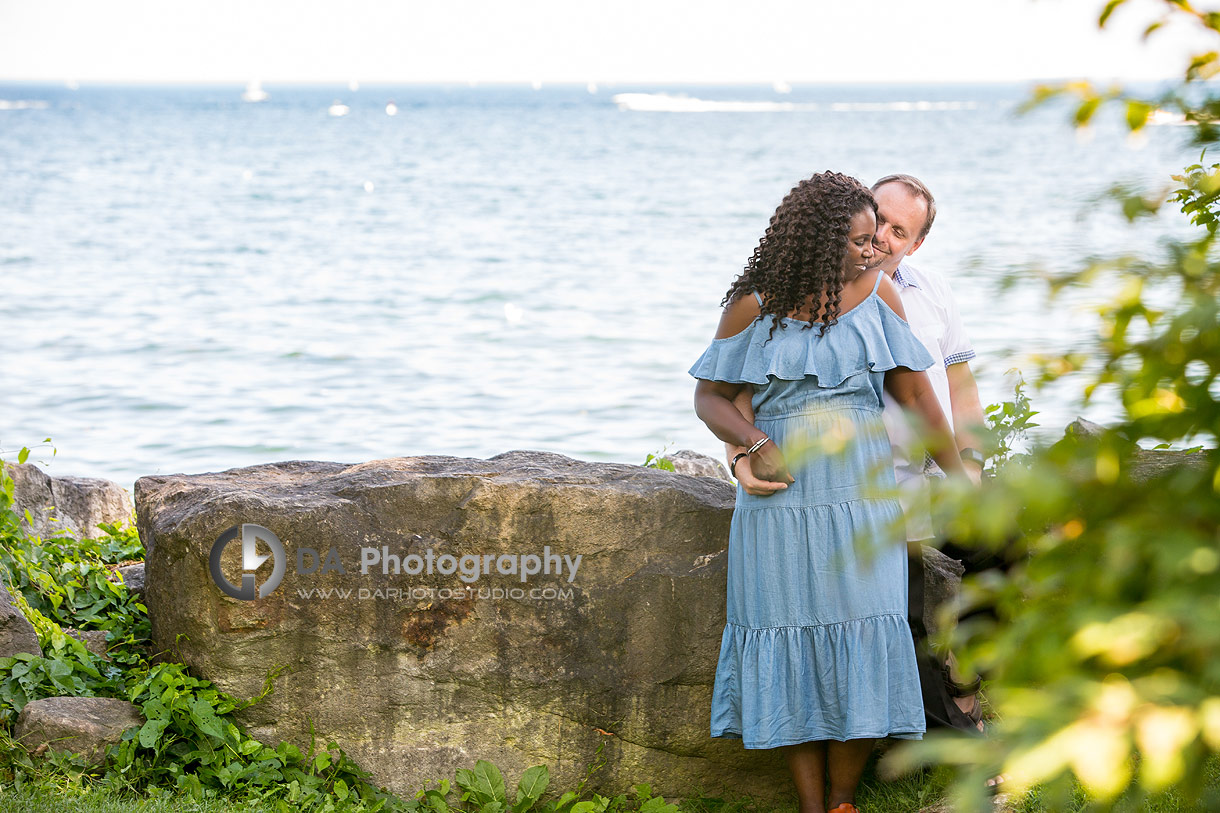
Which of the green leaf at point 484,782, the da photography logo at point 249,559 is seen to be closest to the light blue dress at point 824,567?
the green leaf at point 484,782

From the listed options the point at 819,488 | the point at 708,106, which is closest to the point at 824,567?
the point at 819,488

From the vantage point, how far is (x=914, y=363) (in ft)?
11.5

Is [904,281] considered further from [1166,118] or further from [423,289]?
[423,289]

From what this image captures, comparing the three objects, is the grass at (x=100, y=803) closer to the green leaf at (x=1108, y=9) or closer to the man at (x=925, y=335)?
the man at (x=925, y=335)

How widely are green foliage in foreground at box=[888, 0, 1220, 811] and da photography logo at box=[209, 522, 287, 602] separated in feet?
9.39

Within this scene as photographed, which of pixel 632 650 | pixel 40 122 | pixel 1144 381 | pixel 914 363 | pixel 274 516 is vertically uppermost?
pixel 40 122

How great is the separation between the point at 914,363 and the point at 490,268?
18928 millimetres

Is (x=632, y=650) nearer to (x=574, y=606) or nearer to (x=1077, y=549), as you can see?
(x=574, y=606)

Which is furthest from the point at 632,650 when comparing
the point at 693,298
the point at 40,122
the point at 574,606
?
the point at 40,122

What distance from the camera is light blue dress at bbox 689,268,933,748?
3479mm

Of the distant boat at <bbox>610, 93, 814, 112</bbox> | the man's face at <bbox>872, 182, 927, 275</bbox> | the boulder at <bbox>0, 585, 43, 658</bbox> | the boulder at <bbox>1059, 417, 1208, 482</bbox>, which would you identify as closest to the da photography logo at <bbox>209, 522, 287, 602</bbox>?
the boulder at <bbox>0, 585, 43, 658</bbox>

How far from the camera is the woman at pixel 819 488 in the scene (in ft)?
11.4

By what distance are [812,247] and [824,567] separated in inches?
39.0

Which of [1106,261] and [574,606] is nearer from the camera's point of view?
[1106,261]
